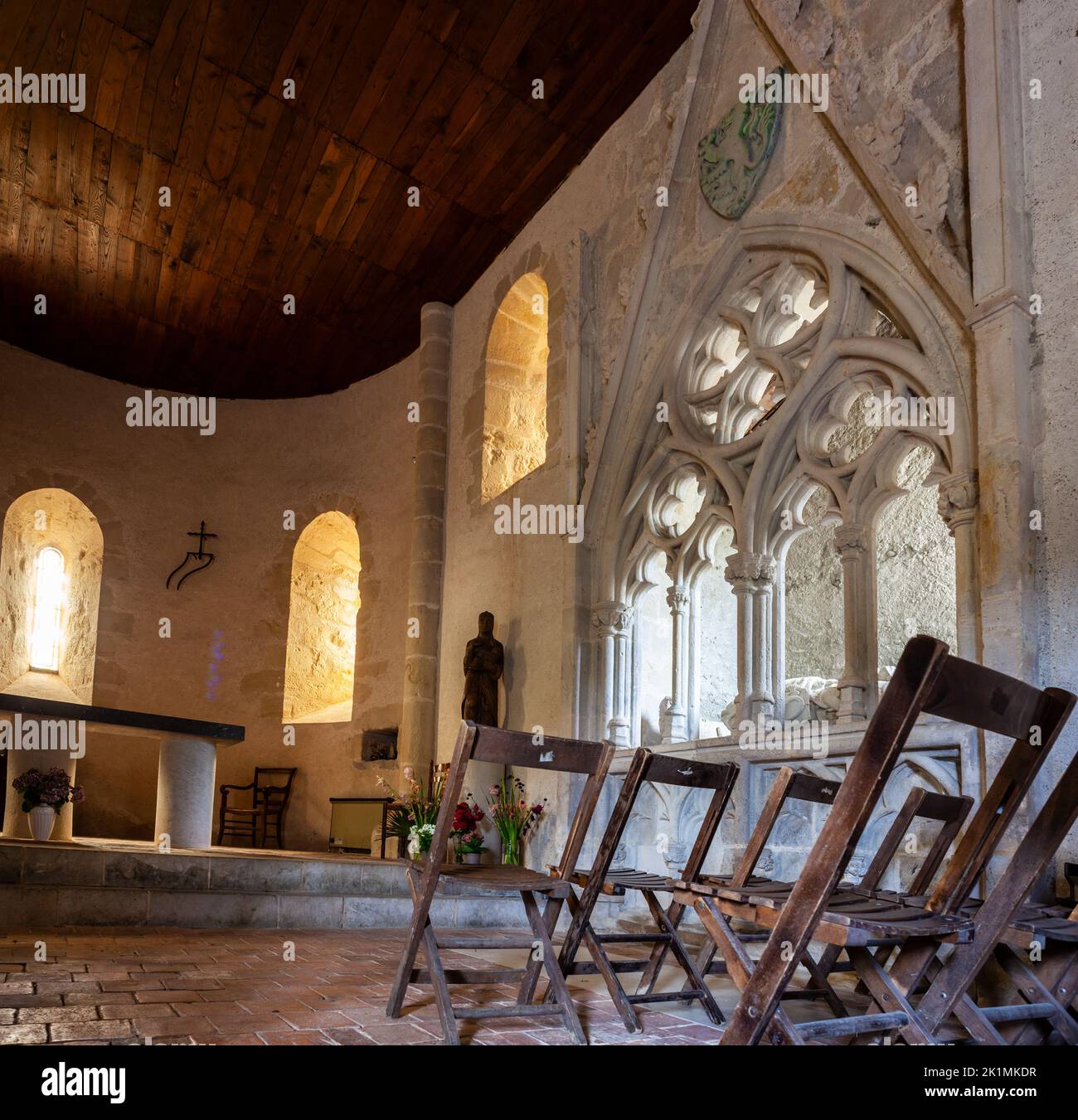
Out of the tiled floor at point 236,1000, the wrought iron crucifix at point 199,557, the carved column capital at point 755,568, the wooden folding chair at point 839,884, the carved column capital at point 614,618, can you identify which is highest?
the wrought iron crucifix at point 199,557

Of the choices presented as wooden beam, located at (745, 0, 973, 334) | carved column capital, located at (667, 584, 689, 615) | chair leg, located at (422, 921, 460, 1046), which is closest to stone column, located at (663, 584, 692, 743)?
carved column capital, located at (667, 584, 689, 615)

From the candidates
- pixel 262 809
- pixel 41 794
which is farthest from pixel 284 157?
pixel 262 809

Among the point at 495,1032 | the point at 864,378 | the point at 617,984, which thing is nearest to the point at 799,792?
the point at 617,984

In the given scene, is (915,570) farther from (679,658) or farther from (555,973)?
(555,973)

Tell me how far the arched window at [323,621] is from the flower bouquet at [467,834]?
180 inches

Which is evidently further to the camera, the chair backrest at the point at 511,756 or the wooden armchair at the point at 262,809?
the wooden armchair at the point at 262,809

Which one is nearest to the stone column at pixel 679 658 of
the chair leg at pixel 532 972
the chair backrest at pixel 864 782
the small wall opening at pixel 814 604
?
the small wall opening at pixel 814 604

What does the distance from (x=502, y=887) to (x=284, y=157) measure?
7.50 meters

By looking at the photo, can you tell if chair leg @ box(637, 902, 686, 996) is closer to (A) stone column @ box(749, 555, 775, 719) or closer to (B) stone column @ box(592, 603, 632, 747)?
(A) stone column @ box(749, 555, 775, 719)

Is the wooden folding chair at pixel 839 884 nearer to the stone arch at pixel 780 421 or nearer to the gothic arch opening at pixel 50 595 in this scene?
the stone arch at pixel 780 421

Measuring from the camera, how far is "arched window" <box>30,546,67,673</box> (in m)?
12.2

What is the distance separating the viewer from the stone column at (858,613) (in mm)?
5223

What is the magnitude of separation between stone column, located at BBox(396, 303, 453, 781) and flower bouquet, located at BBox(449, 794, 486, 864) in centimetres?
Result: 202
